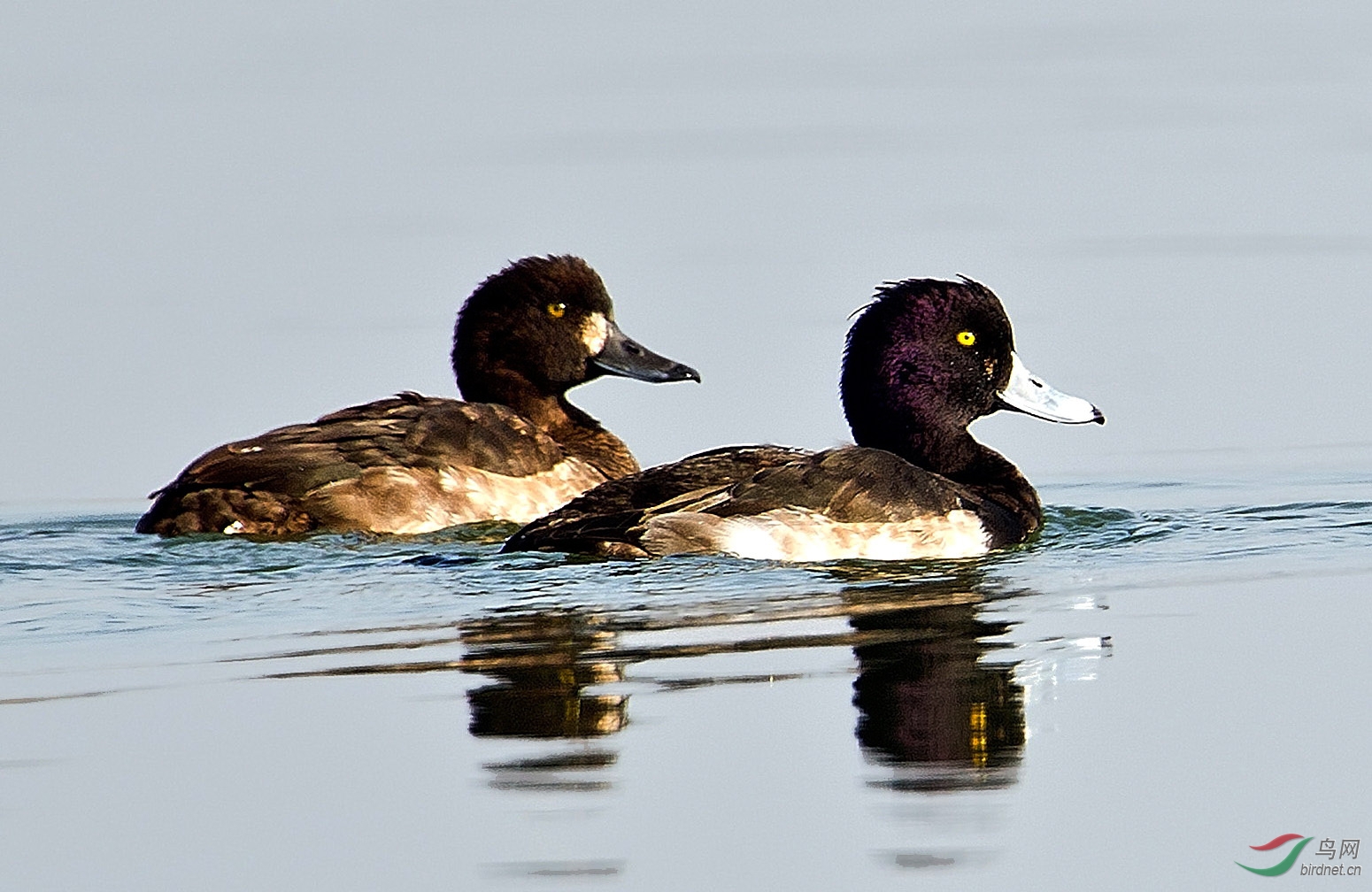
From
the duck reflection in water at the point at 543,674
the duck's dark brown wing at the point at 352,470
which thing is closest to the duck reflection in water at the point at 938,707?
the duck reflection in water at the point at 543,674

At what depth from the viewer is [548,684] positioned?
6.00 metres

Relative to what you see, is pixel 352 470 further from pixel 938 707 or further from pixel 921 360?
pixel 938 707

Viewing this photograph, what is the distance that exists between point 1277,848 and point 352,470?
543 centimetres

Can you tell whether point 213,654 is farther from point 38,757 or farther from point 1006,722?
point 1006,722

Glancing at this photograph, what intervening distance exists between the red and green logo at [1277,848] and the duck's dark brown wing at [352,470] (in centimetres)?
529

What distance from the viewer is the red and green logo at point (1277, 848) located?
4.54 meters

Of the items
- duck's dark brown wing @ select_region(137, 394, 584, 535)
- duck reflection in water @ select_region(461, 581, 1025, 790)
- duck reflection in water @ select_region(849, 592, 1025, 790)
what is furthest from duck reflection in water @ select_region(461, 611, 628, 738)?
duck's dark brown wing @ select_region(137, 394, 584, 535)

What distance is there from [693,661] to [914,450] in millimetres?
3038

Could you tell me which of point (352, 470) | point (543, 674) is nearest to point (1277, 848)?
point (543, 674)

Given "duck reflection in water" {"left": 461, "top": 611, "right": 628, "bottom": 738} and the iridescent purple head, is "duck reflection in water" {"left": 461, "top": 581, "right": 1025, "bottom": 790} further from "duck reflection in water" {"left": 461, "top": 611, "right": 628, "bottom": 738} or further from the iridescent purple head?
the iridescent purple head

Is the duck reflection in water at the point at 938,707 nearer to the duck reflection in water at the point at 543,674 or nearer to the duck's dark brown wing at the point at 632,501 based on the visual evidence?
the duck reflection in water at the point at 543,674

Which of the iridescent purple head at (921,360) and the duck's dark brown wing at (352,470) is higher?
the iridescent purple head at (921,360)

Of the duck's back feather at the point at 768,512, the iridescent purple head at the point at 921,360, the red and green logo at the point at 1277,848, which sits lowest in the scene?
the red and green logo at the point at 1277,848

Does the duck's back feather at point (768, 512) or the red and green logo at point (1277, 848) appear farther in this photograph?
the duck's back feather at point (768, 512)
